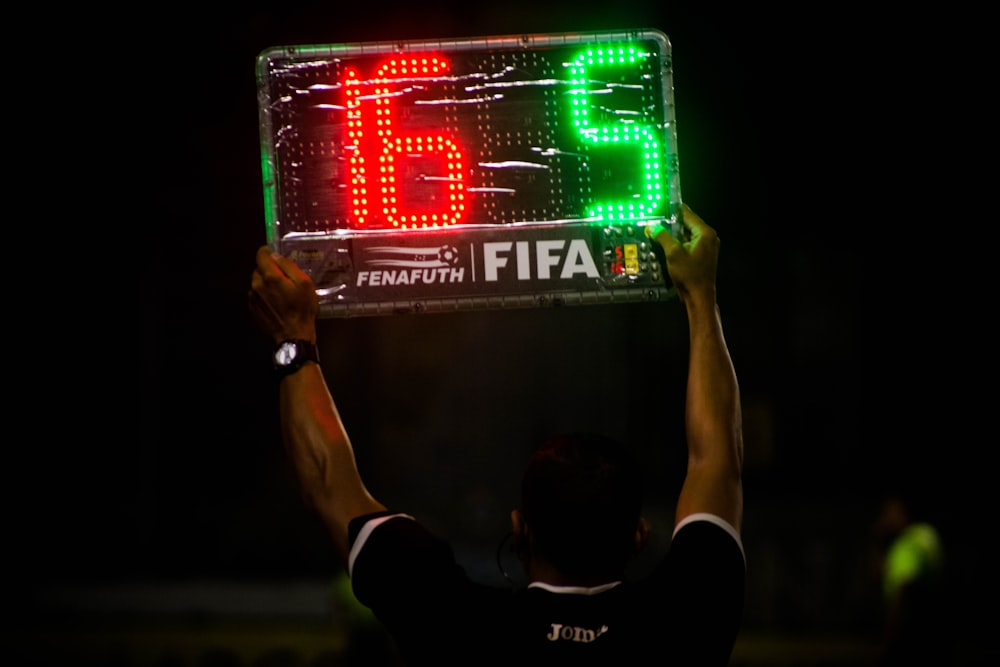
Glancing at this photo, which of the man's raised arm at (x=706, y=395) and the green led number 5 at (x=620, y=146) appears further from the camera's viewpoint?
the green led number 5 at (x=620, y=146)

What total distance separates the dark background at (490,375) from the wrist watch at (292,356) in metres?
10.4

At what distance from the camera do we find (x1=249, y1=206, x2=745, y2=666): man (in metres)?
1.93

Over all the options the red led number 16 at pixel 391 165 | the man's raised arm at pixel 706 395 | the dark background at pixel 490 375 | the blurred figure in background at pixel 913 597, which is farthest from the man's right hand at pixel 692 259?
the dark background at pixel 490 375

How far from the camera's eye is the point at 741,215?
49.3ft

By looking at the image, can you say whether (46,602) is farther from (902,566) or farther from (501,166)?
(501,166)

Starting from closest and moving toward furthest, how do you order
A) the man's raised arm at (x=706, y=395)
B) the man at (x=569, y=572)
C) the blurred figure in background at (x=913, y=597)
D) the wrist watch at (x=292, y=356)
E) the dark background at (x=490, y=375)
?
the man at (x=569, y=572), the man's raised arm at (x=706, y=395), the wrist watch at (x=292, y=356), the blurred figure in background at (x=913, y=597), the dark background at (x=490, y=375)

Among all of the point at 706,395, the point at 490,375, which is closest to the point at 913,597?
the point at 706,395

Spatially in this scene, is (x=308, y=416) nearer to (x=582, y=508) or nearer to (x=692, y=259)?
(x=582, y=508)

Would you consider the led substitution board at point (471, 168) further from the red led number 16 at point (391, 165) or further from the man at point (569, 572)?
the man at point (569, 572)

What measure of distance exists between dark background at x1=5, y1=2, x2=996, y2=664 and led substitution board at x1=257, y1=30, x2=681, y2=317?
10161 mm

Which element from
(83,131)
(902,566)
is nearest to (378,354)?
(83,131)

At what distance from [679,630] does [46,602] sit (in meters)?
15.5

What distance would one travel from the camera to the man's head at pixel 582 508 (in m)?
1.99

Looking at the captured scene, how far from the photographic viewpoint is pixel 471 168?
7.90 ft
